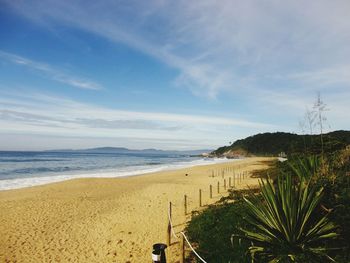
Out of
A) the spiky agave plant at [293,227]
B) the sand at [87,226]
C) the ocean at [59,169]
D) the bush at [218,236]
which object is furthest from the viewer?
the ocean at [59,169]

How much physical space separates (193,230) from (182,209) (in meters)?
4.60

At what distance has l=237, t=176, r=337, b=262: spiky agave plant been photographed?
498 centimetres

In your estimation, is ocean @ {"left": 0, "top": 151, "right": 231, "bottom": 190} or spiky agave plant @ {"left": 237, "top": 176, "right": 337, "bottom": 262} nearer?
spiky agave plant @ {"left": 237, "top": 176, "right": 337, "bottom": 262}

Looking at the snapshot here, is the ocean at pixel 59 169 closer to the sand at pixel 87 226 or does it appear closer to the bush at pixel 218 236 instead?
the sand at pixel 87 226

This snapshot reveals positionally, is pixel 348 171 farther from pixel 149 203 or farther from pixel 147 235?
pixel 149 203

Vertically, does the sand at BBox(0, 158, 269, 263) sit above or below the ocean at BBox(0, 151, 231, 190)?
below

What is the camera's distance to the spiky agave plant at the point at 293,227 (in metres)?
4.98

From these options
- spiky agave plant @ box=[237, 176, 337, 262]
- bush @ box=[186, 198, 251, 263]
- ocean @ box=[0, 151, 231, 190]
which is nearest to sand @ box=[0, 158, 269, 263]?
bush @ box=[186, 198, 251, 263]

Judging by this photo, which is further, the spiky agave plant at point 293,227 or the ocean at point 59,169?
the ocean at point 59,169

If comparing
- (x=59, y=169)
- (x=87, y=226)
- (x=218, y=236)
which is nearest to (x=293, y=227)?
(x=218, y=236)

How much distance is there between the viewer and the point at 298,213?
5105mm

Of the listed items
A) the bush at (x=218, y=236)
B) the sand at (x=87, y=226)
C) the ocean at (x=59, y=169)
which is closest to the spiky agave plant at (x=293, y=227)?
the bush at (x=218, y=236)

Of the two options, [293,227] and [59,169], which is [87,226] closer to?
[293,227]

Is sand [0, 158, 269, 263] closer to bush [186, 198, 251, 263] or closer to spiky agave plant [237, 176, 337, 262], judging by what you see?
bush [186, 198, 251, 263]
